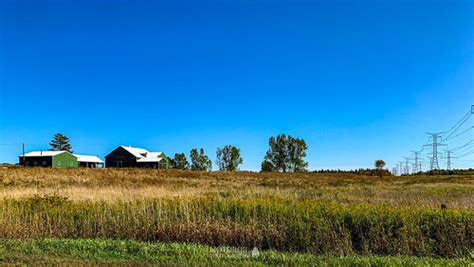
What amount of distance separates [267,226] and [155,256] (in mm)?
3631

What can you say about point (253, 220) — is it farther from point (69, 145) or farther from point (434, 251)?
point (69, 145)

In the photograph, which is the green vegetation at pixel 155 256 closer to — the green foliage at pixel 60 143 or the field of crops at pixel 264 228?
the field of crops at pixel 264 228

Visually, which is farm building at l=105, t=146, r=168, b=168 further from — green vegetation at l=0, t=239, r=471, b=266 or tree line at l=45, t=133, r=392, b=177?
green vegetation at l=0, t=239, r=471, b=266

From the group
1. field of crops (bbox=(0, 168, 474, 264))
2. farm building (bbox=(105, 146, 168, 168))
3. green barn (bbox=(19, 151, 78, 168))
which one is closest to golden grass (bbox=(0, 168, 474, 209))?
field of crops (bbox=(0, 168, 474, 264))

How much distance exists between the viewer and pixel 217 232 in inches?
399

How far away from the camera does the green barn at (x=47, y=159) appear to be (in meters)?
69.5

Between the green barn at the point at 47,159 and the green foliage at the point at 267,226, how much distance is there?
207 ft

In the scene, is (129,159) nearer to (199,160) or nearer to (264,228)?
(199,160)

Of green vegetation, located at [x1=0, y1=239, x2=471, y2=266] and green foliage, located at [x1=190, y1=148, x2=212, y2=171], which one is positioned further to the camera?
green foliage, located at [x1=190, y1=148, x2=212, y2=171]

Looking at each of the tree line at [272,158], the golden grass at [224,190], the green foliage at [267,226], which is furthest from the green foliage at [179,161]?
the green foliage at [267,226]

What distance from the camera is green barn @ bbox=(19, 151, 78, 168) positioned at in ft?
228

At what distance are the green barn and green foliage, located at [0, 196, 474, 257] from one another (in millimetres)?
63127

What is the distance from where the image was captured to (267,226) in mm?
10391

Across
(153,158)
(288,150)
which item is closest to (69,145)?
(153,158)
